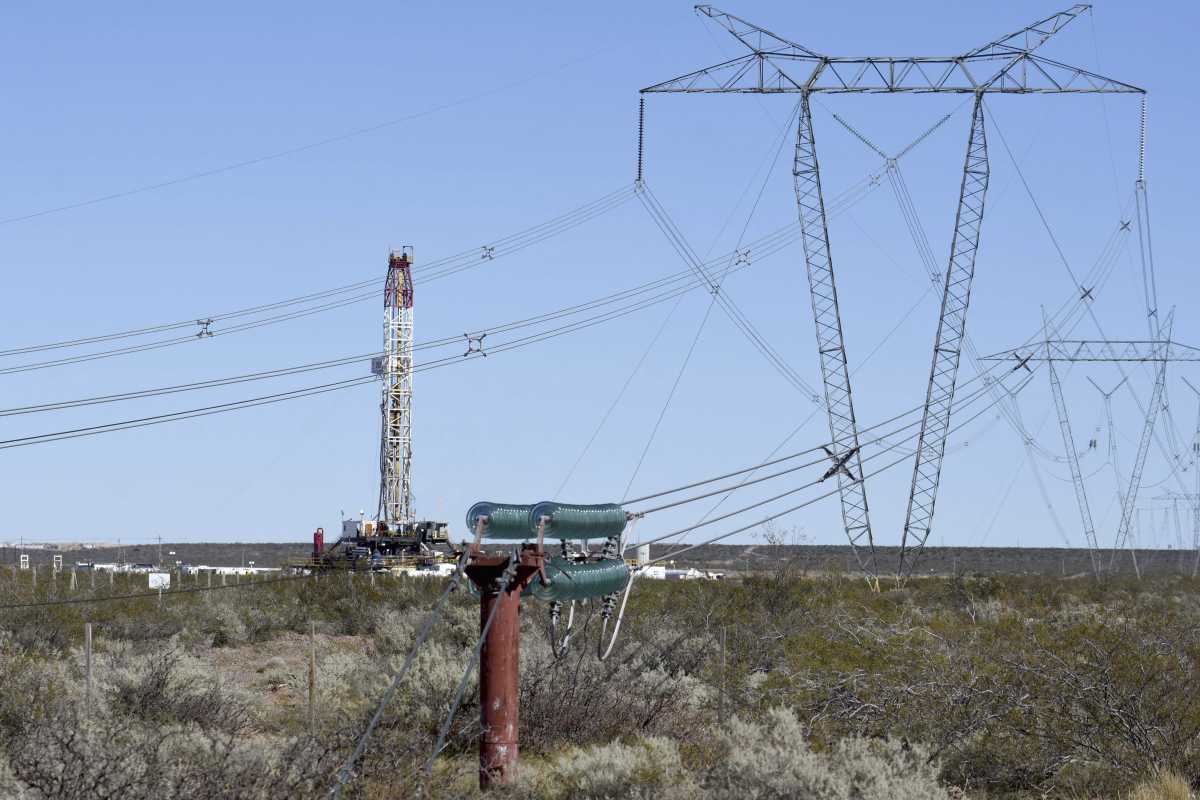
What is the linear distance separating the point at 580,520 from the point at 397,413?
229ft

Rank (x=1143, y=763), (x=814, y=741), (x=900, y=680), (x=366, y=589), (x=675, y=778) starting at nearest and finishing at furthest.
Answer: (x=675, y=778), (x=1143, y=763), (x=814, y=741), (x=900, y=680), (x=366, y=589)

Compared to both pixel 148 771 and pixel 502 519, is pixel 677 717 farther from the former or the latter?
pixel 148 771

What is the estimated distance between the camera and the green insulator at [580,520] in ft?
58.7

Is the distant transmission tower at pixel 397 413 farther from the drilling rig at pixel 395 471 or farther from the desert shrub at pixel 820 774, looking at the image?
the desert shrub at pixel 820 774

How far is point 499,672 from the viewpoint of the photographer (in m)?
17.4

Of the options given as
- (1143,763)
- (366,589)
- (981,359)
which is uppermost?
(981,359)

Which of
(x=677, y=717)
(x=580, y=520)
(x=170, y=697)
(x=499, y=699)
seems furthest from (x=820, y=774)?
(x=170, y=697)

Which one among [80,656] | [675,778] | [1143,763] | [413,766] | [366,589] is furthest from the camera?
[366,589]

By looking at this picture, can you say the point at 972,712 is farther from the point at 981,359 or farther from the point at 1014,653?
the point at 981,359

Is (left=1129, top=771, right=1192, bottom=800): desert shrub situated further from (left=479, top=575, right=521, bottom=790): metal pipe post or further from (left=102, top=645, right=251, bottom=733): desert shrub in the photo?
(left=102, top=645, right=251, bottom=733): desert shrub

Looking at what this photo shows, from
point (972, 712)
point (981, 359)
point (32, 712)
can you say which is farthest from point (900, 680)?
point (981, 359)

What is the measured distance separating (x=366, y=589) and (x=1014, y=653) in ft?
104

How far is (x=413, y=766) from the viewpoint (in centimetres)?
1619

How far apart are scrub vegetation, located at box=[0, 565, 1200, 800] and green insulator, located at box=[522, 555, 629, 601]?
1.59 m
